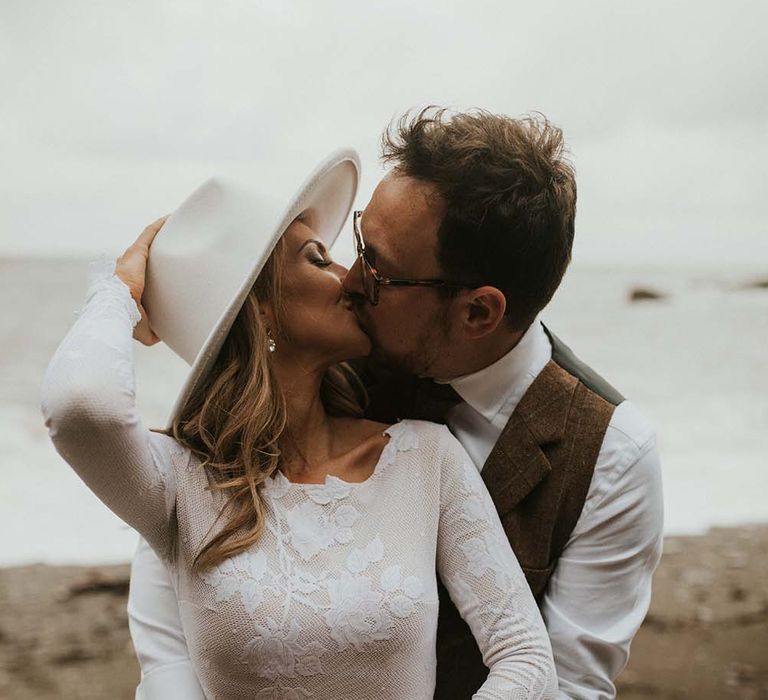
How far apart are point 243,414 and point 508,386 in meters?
0.41

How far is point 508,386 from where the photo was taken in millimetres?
1419

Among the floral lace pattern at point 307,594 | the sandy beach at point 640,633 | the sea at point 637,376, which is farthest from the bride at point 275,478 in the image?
the sea at point 637,376

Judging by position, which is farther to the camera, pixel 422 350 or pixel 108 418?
pixel 422 350

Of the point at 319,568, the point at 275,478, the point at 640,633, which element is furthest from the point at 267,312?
the point at 640,633

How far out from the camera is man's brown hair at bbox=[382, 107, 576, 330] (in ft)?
4.24

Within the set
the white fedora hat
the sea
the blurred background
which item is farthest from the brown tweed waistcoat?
the sea

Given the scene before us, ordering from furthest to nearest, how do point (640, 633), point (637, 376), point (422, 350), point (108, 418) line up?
point (637, 376)
point (640, 633)
point (422, 350)
point (108, 418)

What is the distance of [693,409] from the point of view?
4.28 m

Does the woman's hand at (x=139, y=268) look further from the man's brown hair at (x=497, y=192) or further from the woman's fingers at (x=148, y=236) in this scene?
the man's brown hair at (x=497, y=192)

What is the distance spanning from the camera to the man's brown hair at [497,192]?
129 centimetres

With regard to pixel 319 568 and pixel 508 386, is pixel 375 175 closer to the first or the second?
pixel 508 386

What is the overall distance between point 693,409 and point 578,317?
2.22ft

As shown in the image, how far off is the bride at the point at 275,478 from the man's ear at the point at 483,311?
154 millimetres

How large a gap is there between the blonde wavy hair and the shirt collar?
0.29m
